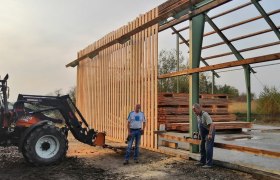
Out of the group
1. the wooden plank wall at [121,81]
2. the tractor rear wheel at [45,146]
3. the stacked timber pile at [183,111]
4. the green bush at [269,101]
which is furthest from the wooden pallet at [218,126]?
the green bush at [269,101]

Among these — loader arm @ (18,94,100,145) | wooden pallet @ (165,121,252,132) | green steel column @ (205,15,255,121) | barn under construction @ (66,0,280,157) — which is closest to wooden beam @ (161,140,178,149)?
barn under construction @ (66,0,280,157)

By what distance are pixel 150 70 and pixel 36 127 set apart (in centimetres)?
397

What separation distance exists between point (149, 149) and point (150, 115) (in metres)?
1.07

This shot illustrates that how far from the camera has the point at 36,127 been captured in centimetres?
958

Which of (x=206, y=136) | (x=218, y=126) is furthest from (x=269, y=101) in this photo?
(x=206, y=136)

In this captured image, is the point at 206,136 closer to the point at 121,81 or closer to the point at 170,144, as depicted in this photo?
the point at 170,144

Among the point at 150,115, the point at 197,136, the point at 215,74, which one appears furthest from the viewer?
the point at 215,74

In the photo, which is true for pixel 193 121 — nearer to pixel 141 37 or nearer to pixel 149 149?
pixel 149 149

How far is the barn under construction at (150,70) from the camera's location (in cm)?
993

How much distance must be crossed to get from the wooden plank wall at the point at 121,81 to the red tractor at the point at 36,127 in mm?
A: 2062

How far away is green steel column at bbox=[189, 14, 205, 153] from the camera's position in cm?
980

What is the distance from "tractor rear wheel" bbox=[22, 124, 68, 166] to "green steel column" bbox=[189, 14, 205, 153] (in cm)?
352

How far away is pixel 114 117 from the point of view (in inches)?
555

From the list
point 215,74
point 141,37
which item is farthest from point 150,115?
point 215,74
